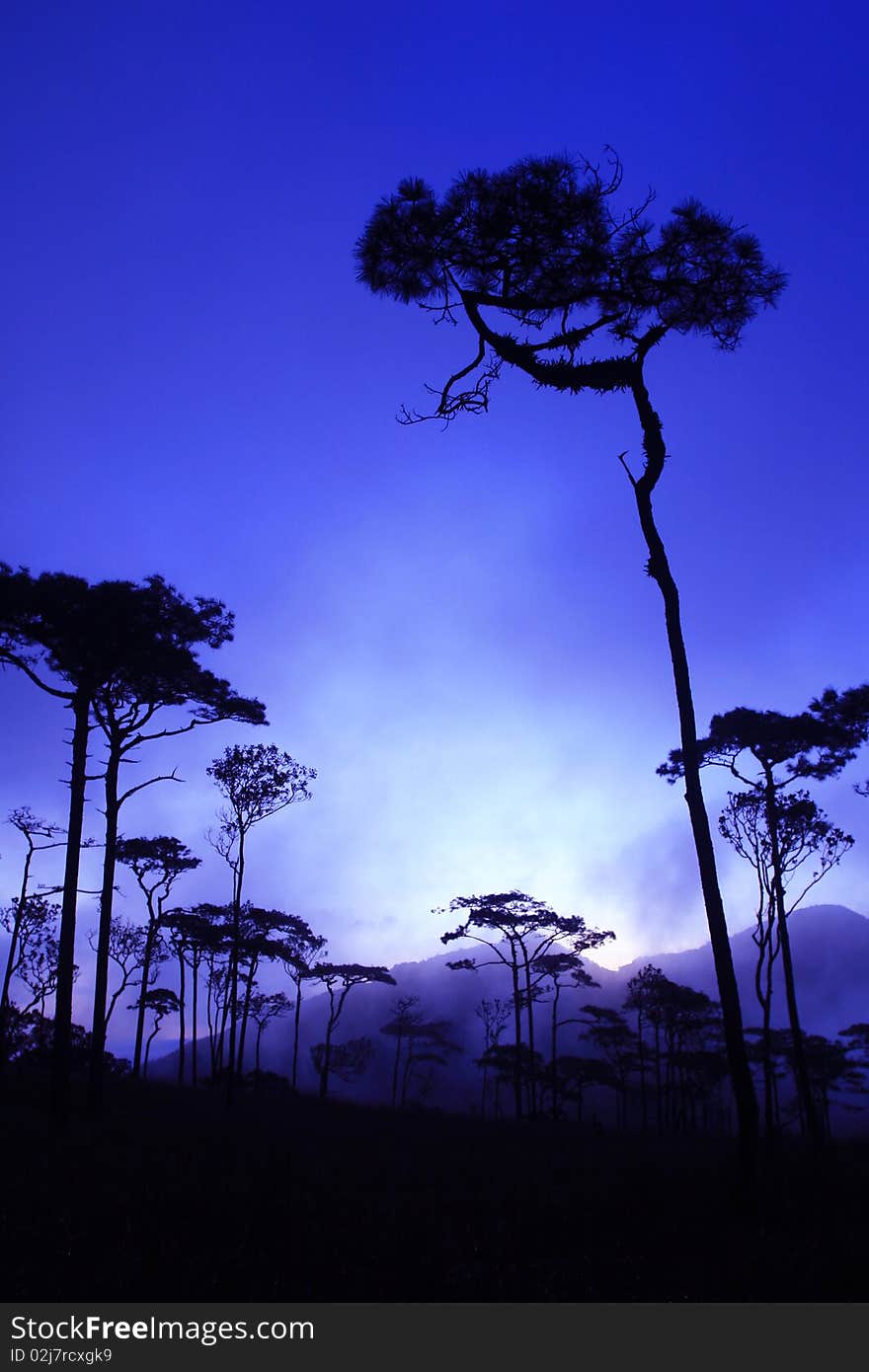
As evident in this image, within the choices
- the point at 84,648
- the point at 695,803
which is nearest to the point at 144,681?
the point at 84,648

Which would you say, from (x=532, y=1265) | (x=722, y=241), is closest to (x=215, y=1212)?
(x=532, y=1265)

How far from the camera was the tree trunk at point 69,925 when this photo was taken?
1561 cm

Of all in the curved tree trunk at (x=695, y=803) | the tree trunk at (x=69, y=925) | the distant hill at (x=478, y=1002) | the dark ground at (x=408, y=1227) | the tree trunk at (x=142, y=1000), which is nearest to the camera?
the dark ground at (x=408, y=1227)

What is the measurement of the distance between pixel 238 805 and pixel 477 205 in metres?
22.8

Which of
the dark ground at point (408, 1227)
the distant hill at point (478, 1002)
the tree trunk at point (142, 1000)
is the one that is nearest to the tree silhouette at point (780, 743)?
the dark ground at point (408, 1227)

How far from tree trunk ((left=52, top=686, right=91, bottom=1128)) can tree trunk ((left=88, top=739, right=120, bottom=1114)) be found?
5.18 feet

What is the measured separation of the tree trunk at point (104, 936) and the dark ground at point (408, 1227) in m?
4.70

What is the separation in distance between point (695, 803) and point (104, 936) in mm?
15943

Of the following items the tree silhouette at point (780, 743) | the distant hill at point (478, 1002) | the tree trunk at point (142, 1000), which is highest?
the tree silhouette at point (780, 743)

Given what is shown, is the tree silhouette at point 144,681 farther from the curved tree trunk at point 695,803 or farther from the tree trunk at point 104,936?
the curved tree trunk at point 695,803

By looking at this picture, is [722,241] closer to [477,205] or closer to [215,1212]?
[477,205]

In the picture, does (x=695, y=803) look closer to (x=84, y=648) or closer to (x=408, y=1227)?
(x=408, y=1227)

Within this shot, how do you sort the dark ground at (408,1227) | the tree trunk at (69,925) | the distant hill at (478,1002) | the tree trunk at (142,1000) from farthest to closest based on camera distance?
the distant hill at (478,1002) < the tree trunk at (142,1000) < the tree trunk at (69,925) < the dark ground at (408,1227)
